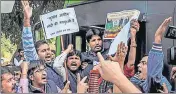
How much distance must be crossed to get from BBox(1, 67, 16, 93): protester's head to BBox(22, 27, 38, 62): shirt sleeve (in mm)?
301

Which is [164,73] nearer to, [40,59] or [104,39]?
[104,39]

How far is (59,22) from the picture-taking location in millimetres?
4562

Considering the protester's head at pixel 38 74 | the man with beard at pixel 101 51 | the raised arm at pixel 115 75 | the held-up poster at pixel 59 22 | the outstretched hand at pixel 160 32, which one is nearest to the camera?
the raised arm at pixel 115 75

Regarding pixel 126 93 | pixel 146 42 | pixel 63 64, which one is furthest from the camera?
pixel 63 64

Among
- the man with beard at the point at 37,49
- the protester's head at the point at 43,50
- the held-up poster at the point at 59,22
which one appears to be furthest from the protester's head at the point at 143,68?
the protester's head at the point at 43,50

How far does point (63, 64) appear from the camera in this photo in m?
4.57

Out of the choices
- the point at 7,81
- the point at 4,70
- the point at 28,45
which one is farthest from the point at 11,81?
the point at 28,45

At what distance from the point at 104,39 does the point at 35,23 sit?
85 centimetres

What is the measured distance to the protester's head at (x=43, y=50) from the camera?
4570 mm

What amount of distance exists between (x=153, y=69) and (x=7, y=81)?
1743 mm

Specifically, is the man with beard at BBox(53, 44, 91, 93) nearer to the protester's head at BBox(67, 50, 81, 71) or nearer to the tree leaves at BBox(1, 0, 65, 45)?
the protester's head at BBox(67, 50, 81, 71)

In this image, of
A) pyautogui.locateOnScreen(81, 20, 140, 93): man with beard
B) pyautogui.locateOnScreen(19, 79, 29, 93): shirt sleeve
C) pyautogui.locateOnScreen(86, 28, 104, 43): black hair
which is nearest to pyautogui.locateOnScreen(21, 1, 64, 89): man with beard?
pyautogui.locateOnScreen(19, 79, 29, 93): shirt sleeve

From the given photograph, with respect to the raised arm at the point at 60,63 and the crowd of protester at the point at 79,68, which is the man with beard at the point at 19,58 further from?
the raised arm at the point at 60,63

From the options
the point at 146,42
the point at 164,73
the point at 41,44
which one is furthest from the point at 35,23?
the point at 164,73
